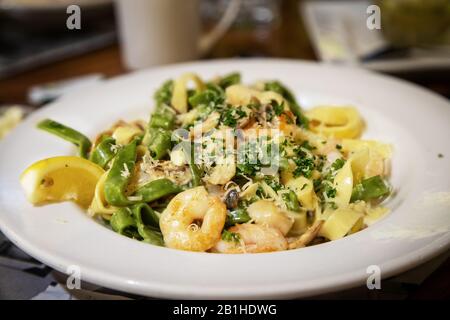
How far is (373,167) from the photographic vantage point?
1.77 m

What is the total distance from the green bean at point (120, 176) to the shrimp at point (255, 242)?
335 mm

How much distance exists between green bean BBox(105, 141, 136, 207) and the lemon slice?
2.9 inches

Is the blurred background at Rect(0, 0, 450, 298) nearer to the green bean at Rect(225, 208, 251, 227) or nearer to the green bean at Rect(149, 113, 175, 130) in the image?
the green bean at Rect(149, 113, 175, 130)

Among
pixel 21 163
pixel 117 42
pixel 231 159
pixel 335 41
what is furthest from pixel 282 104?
pixel 117 42

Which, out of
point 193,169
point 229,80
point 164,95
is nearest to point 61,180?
point 193,169

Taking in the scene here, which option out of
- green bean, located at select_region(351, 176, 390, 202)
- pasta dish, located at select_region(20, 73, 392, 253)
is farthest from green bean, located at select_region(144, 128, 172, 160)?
green bean, located at select_region(351, 176, 390, 202)

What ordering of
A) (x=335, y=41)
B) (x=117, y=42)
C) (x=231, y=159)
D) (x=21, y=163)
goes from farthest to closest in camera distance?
(x=117, y=42), (x=335, y=41), (x=21, y=163), (x=231, y=159)

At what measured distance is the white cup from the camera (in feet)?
9.48

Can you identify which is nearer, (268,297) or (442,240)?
(268,297)

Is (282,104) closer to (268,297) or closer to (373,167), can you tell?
(373,167)

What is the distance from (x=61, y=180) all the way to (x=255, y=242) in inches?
23.7

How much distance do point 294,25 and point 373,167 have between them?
6.97 feet

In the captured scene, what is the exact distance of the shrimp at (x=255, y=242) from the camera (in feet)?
4.63

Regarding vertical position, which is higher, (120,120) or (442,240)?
(120,120)
